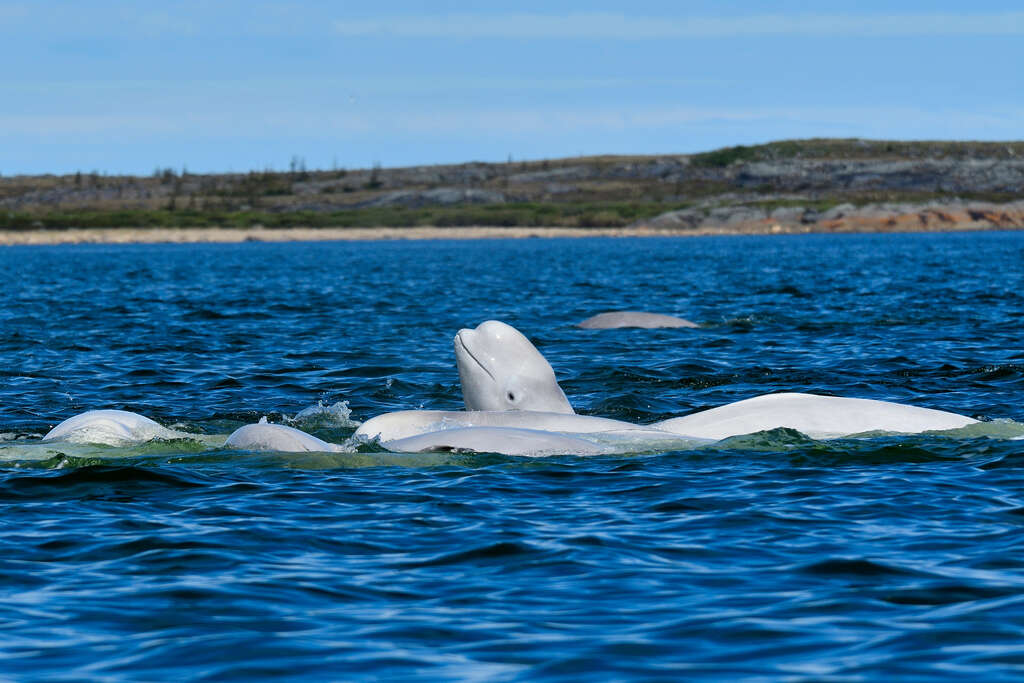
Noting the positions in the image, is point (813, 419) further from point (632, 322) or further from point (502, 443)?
point (632, 322)

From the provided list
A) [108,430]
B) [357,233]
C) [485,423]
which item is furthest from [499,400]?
[357,233]

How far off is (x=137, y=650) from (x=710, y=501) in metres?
5.27

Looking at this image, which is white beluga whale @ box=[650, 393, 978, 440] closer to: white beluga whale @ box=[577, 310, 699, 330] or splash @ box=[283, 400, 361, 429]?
splash @ box=[283, 400, 361, 429]

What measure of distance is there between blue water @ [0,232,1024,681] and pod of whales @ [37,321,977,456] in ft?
1.06

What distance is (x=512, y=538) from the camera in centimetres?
1022

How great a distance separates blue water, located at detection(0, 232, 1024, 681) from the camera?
25.1 feet

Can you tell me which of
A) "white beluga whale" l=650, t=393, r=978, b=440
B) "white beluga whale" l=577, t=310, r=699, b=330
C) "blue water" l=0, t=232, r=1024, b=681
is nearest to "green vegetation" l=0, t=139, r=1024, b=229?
"white beluga whale" l=577, t=310, r=699, b=330

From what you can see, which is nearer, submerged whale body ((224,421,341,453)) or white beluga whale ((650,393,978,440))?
submerged whale body ((224,421,341,453))

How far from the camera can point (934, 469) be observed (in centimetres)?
1293

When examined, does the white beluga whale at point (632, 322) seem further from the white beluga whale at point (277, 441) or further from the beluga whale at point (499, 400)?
the white beluga whale at point (277, 441)

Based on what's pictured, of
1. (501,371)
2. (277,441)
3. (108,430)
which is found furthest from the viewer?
(108,430)

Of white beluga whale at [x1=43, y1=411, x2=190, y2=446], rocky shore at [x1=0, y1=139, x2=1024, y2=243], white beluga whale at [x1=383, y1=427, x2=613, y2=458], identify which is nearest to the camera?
white beluga whale at [x1=383, y1=427, x2=613, y2=458]

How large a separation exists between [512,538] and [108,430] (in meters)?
6.17

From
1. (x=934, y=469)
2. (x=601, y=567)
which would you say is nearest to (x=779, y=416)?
(x=934, y=469)
